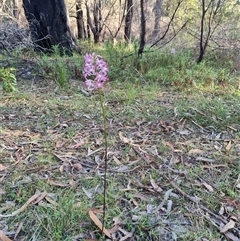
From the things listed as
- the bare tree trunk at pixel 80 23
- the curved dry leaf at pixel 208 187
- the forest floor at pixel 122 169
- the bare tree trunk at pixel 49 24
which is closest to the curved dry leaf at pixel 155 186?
the forest floor at pixel 122 169

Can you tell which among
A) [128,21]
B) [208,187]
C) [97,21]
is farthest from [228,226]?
[97,21]

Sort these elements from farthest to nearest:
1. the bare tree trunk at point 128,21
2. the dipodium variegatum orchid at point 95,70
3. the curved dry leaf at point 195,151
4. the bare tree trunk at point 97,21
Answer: the bare tree trunk at point 97,21
the bare tree trunk at point 128,21
the curved dry leaf at point 195,151
the dipodium variegatum orchid at point 95,70

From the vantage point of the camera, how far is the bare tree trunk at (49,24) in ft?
16.3

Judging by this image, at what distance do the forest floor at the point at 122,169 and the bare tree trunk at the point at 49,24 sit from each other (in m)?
2.35

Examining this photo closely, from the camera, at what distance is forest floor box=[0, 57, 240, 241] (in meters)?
1.42

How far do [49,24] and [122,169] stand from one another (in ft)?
13.0

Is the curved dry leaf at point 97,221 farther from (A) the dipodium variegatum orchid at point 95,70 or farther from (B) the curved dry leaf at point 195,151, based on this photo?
(B) the curved dry leaf at point 195,151

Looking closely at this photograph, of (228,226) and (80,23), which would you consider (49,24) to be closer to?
(80,23)

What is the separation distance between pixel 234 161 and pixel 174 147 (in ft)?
1.35

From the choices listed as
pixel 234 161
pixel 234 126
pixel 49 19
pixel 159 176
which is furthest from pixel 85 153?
pixel 49 19

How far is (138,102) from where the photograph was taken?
9.96ft

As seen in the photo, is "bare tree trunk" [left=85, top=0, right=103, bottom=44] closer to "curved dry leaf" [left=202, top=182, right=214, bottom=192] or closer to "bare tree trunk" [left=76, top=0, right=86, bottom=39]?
"bare tree trunk" [left=76, top=0, right=86, bottom=39]

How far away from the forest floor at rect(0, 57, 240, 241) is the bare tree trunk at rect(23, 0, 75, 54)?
235cm

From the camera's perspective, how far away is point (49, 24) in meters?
5.06
